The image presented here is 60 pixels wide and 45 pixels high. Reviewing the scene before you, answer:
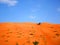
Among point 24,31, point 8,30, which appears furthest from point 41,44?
point 8,30

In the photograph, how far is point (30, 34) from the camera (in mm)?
22250

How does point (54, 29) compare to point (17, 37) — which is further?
point (54, 29)

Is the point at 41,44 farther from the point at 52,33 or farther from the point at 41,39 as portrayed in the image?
the point at 52,33

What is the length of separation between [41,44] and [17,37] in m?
3.51

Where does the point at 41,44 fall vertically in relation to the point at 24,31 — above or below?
below

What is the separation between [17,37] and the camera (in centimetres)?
2142

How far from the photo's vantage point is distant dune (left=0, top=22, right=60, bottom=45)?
67.5 ft

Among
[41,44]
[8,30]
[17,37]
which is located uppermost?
[8,30]

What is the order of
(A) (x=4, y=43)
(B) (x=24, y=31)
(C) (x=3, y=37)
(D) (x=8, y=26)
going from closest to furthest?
(A) (x=4, y=43), (C) (x=3, y=37), (B) (x=24, y=31), (D) (x=8, y=26)

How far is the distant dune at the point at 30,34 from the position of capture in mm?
20578

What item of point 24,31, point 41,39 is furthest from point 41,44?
point 24,31

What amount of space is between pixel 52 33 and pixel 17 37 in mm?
5169

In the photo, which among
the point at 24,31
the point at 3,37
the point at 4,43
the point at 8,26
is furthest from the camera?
the point at 8,26

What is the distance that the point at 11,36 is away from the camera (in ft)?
71.2
